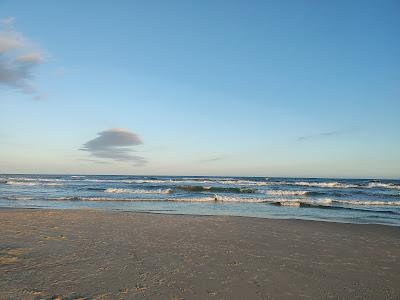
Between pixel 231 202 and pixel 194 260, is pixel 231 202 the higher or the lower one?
the higher one

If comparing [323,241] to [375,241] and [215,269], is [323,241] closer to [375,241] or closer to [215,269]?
[375,241]

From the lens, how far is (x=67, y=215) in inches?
524

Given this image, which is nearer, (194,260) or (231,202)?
(194,260)

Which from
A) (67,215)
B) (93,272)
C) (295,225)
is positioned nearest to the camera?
(93,272)

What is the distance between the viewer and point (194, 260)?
6.90 m

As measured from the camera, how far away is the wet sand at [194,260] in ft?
16.8

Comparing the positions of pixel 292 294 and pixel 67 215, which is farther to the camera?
pixel 67 215

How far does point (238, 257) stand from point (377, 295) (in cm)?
285

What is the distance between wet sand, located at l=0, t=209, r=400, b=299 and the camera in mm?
5109

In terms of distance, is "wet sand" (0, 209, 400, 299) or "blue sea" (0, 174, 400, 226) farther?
"blue sea" (0, 174, 400, 226)

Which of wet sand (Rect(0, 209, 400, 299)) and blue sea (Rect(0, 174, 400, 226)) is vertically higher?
blue sea (Rect(0, 174, 400, 226))

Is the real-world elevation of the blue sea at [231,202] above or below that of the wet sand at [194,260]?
above

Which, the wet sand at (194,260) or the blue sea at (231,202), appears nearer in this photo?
the wet sand at (194,260)

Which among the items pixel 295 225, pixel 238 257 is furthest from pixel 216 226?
pixel 238 257
